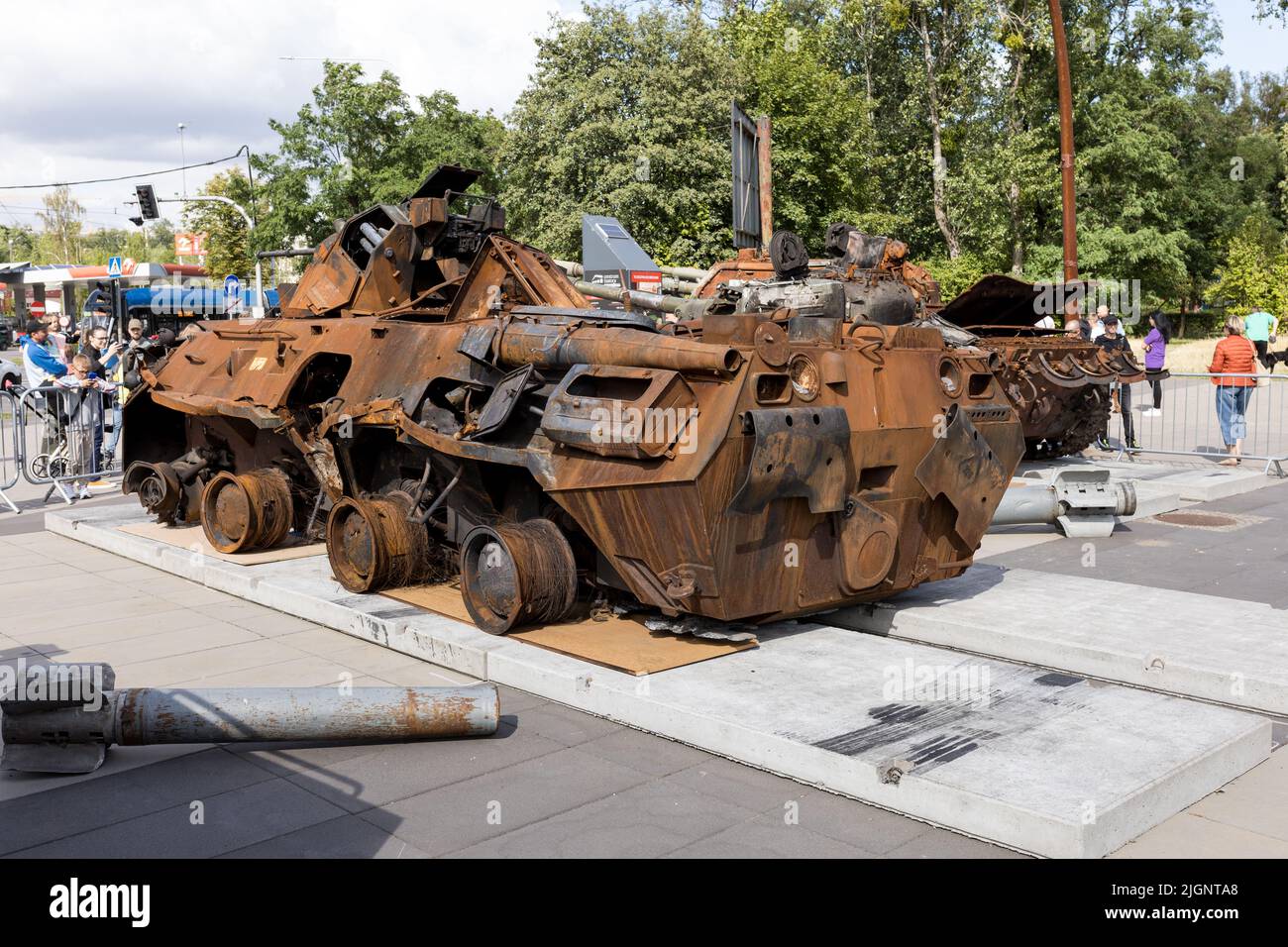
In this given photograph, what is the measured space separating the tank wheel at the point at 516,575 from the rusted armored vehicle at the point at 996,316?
3762 mm

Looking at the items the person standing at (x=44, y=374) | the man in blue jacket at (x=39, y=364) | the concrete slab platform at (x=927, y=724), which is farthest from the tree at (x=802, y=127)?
the concrete slab platform at (x=927, y=724)

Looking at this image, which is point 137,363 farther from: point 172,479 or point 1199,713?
point 1199,713

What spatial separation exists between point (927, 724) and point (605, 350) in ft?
8.75

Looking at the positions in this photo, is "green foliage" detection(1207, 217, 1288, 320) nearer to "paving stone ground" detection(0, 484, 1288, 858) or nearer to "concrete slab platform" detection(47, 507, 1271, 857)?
"concrete slab platform" detection(47, 507, 1271, 857)

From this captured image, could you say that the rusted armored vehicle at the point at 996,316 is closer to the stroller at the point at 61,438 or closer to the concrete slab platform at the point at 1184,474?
the concrete slab platform at the point at 1184,474

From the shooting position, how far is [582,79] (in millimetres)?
29312

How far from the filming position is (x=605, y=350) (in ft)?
22.5

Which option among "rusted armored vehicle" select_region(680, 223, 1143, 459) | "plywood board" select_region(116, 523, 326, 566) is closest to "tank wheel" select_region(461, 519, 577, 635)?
"plywood board" select_region(116, 523, 326, 566)

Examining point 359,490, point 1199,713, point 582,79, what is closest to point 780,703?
point 1199,713

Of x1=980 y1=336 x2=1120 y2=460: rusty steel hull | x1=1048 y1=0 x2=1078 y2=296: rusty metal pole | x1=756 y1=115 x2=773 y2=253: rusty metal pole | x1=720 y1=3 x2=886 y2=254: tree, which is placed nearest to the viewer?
x1=980 y1=336 x2=1120 y2=460: rusty steel hull

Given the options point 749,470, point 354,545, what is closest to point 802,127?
point 354,545

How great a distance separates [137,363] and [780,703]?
8.19 m

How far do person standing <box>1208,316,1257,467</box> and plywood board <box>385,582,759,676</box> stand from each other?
11077 mm

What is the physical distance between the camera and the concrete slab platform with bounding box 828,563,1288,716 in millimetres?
6324
